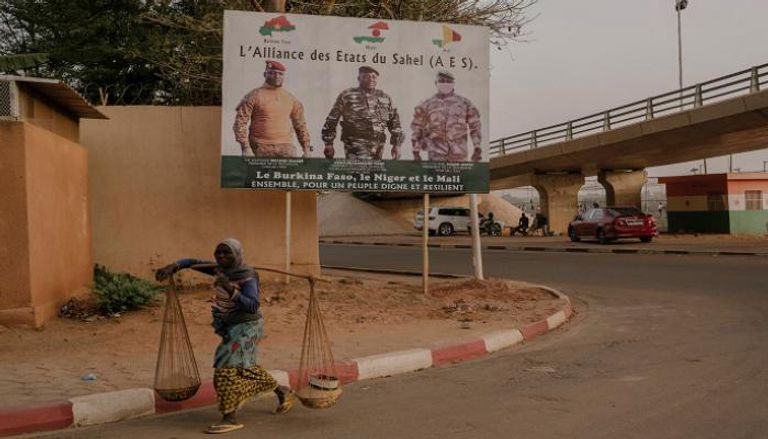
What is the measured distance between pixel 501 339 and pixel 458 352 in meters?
0.85

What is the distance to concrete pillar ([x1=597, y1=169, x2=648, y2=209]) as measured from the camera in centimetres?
3856

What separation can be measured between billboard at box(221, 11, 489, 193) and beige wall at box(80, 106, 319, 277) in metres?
0.80

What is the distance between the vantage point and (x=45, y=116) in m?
8.92

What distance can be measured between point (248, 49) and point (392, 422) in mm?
7552

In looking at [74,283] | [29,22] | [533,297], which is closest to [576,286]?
[533,297]

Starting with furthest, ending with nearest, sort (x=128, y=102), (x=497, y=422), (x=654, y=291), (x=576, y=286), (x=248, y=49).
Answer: (x=128, y=102)
(x=576, y=286)
(x=654, y=291)
(x=248, y=49)
(x=497, y=422)

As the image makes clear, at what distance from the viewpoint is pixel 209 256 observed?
11.3 metres

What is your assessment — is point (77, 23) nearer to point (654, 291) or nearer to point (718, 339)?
point (654, 291)

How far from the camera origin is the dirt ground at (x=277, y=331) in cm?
627

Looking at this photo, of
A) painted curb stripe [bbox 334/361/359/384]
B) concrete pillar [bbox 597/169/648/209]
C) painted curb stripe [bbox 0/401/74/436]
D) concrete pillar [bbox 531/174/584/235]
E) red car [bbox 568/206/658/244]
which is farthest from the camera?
concrete pillar [bbox 531/174/584/235]

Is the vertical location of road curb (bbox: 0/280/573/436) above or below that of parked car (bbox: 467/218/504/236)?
below

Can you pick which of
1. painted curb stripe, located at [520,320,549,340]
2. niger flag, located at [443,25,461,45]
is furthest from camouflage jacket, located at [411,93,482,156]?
painted curb stripe, located at [520,320,549,340]

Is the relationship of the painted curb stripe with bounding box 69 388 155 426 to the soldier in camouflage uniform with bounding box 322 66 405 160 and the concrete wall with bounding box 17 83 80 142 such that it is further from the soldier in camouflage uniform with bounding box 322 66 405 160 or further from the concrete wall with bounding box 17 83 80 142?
A: the soldier in camouflage uniform with bounding box 322 66 405 160

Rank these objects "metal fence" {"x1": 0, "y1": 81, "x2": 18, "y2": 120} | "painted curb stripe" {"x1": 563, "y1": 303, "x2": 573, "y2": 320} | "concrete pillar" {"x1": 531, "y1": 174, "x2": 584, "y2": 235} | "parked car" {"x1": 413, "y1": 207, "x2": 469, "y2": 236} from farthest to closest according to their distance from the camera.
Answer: "parked car" {"x1": 413, "y1": 207, "x2": 469, "y2": 236}, "concrete pillar" {"x1": 531, "y1": 174, "x2": 584, "y2": 235}, "painted curb stripe" {"x1": 563, "y1": 303, "x2": 573, "y2": 320}, "metal fence" {"x1": 0, "y1": 81, "x2": 18, "y2": 120}
